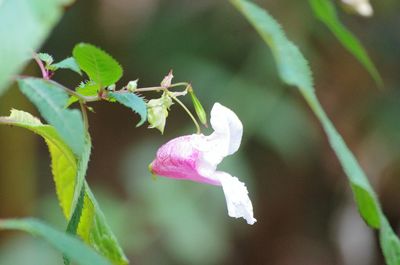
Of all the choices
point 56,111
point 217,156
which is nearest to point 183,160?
point 217,156

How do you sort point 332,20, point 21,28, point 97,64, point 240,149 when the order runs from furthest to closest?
point 240,149, point 332,20, point 97,64, point 21,28

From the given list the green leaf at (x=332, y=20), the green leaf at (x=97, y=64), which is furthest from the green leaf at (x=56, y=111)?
the green leaf at (x=332, y=20)

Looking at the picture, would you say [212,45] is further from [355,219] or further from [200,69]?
[355,219]

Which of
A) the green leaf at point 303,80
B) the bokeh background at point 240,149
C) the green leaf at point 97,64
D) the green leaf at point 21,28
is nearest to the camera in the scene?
the green leaf at point 21,28

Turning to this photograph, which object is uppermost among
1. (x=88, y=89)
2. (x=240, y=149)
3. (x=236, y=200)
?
(x=88, y=89)

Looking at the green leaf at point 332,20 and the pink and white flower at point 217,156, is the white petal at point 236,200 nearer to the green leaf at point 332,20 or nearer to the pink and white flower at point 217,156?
the pink and white flower at point 217,156

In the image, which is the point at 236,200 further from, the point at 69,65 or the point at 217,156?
the point at 69,65

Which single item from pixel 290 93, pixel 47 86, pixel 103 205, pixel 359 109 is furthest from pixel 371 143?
pixel 47 86
